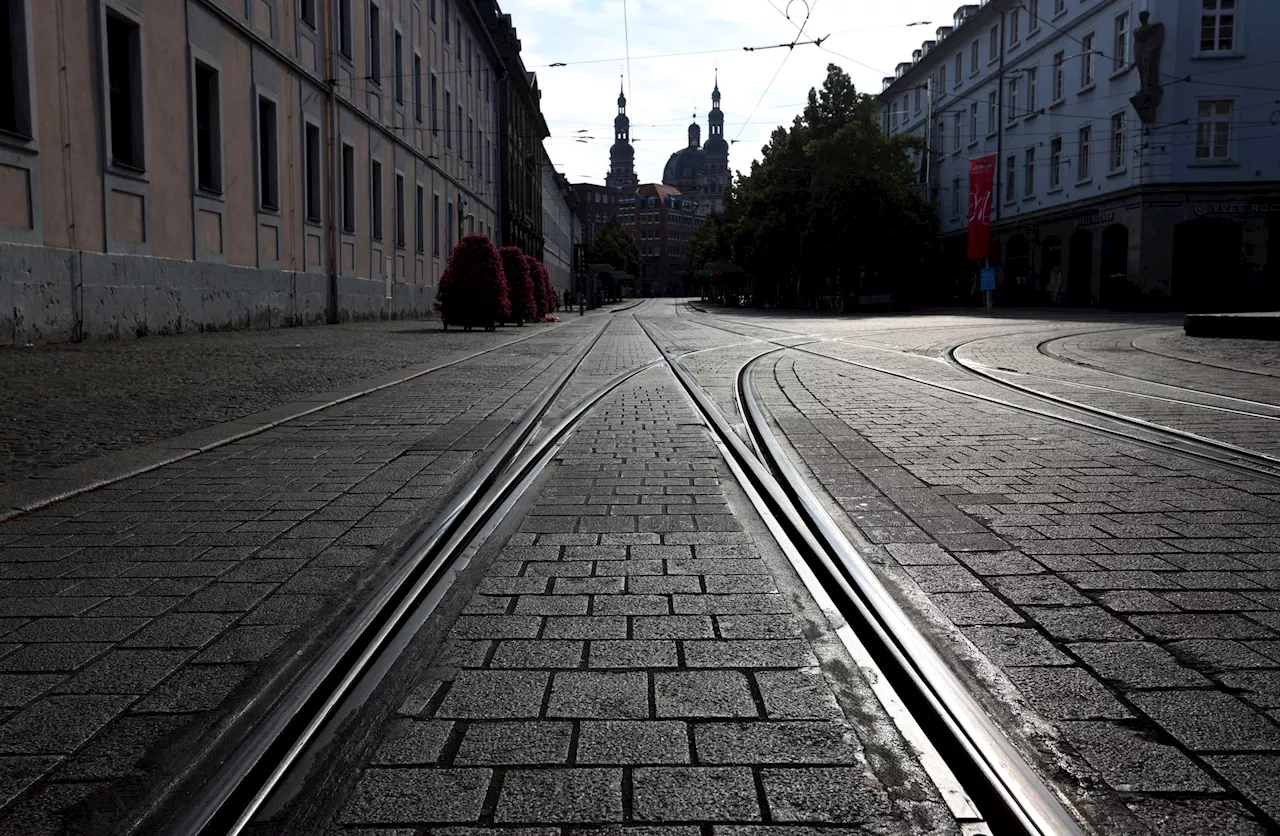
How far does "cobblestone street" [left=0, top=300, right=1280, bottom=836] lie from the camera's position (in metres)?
2.19

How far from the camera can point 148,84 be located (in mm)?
16141

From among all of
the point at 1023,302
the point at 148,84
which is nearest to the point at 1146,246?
the point at 1023,302

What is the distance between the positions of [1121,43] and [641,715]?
4331cm

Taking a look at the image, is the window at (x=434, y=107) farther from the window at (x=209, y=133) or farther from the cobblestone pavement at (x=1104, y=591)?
the cobblestone pavement at (x=1104, y=591)

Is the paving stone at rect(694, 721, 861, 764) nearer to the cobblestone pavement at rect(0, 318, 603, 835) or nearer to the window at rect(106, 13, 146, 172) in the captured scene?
the cobblestone pavement at rect(0, 318, 603, 835)

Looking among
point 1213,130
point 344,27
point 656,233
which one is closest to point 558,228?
point 1213,130

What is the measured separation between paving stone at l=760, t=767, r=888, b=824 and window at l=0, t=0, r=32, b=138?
1367 centimetres

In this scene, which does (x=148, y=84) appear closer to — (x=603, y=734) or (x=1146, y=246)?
(x=603, y=734)

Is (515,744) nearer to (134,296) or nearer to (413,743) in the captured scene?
(413,743)

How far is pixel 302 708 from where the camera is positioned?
8.56 feet

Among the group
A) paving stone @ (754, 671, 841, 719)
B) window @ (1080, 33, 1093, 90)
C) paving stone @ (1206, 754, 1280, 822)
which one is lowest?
paving stone @ (754, 671, 841, 719)

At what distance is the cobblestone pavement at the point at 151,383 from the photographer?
6.93 meters

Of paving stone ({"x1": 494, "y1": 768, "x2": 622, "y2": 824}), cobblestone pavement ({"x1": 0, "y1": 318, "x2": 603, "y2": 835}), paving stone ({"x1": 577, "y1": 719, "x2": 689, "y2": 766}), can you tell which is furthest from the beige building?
paving stone ({"x1": 494, "y1": 768, "x2": 622, "y2": 824})

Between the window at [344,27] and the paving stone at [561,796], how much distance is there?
26915mm
